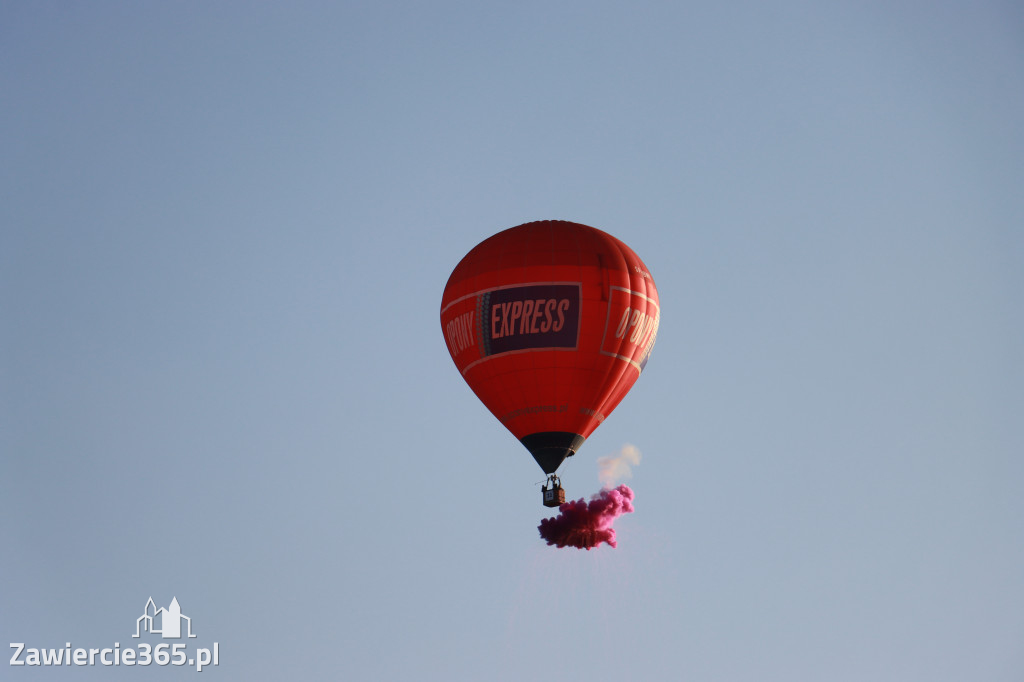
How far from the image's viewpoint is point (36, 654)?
5381 centimetres

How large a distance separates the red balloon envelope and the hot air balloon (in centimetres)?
3

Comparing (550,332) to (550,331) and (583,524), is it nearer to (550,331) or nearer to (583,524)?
(550,331)

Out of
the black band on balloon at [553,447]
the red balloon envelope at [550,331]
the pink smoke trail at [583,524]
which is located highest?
the red balloon envelope at [550,331]

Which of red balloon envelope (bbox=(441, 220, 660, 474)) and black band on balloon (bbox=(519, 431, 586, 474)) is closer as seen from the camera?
red balloon envelope (bbox=(441, 220, 660, 474))

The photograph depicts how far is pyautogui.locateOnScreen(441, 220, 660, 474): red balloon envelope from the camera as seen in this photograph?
46.6 metres

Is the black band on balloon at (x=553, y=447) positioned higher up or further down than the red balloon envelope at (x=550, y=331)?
further down

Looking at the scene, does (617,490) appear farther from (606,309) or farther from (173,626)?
(173,626)

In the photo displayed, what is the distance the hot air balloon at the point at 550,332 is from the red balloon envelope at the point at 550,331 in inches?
1.2

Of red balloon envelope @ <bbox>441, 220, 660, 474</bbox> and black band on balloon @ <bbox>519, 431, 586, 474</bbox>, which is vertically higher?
red balloon envelope @ <bbox>441, 220, 660, 474</bbox>

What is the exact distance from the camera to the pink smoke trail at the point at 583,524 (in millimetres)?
46938

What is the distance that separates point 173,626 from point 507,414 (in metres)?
16.4

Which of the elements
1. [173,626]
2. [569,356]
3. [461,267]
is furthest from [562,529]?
[173,626]

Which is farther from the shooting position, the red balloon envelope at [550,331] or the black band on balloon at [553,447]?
the black band on balloon at [553,447]

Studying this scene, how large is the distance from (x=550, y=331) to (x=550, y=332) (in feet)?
0.10
